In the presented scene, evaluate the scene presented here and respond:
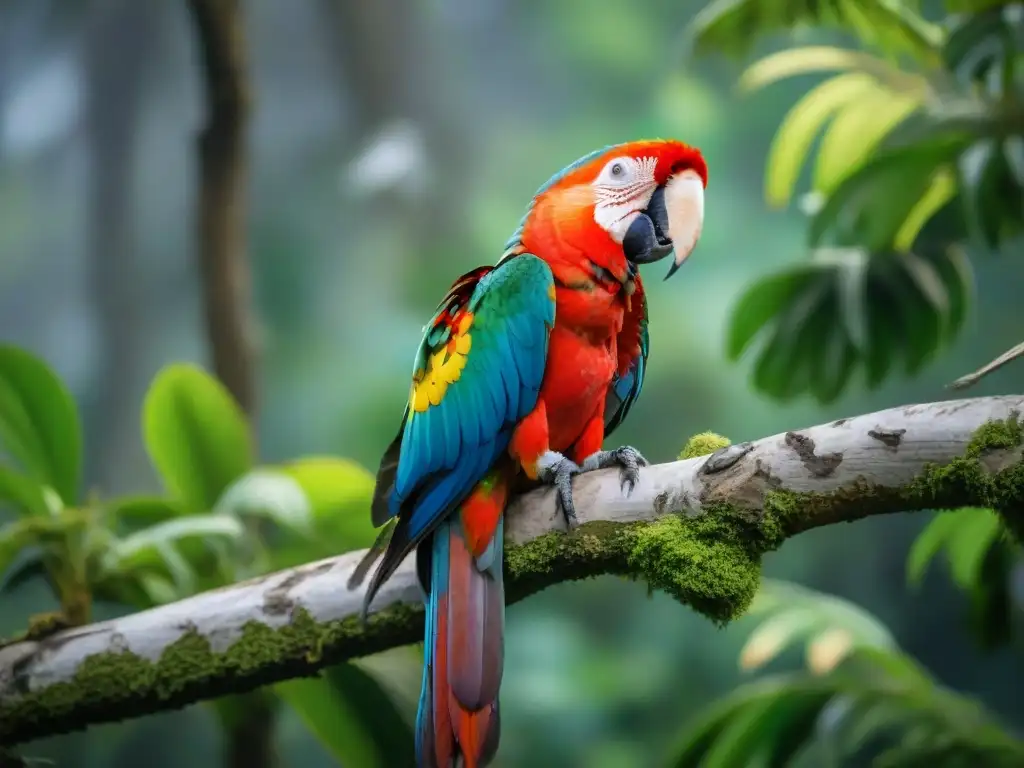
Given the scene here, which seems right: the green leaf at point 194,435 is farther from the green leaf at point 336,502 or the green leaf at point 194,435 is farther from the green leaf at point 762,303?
the green leaf at point 762,303

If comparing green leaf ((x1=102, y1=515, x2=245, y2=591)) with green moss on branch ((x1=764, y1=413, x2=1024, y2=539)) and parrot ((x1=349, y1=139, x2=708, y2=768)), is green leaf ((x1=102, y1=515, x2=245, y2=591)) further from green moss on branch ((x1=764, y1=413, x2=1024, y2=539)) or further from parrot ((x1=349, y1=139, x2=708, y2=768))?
green moss on branch ((x1=764, y1=413, x2=1024, y2=539))

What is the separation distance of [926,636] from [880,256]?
95 centimetres

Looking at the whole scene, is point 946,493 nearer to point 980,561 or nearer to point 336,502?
point 980,561

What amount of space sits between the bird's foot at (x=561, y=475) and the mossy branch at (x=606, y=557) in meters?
0.01

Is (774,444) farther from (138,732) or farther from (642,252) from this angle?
(138,732)

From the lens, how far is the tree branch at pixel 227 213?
2037mm

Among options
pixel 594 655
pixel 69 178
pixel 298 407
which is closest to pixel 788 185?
pixel 594 655

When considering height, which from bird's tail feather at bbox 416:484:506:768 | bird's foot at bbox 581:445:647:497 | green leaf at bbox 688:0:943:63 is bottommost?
bird's tail feather at bbox 416:484:506:768

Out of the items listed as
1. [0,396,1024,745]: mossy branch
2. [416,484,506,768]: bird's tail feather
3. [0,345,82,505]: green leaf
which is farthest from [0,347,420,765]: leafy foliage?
[416,484,506,768]: bird's tail feather

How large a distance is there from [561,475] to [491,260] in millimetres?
1187

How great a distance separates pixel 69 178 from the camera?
2.38 metres

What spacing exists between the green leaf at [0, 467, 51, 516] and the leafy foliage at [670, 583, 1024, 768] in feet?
4.02

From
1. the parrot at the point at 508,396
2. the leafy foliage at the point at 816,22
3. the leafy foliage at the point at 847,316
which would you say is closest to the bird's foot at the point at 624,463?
the parrot at the point at 508,396

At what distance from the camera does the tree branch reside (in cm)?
204
